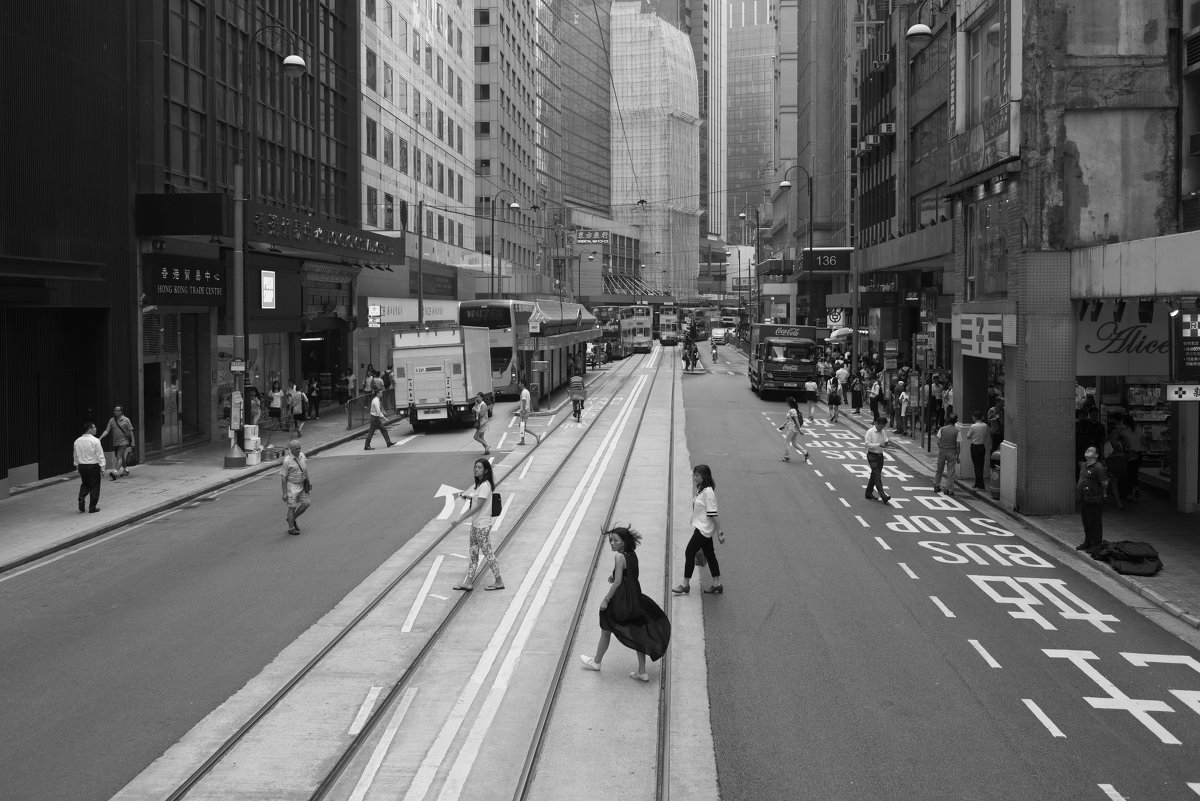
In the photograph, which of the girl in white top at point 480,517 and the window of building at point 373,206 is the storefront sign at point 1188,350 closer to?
the girl in white top at point 480,517

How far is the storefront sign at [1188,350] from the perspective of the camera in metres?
15.8

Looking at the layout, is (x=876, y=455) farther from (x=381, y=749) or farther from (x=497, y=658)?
(x=381, y=749)

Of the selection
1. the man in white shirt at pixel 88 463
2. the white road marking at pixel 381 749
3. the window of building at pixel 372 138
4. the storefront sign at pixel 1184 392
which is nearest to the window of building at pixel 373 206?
the window of building at pixel 372 138

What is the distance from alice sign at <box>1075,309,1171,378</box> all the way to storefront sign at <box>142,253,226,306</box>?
20161mm

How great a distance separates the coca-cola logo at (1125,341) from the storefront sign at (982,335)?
75.1 inches

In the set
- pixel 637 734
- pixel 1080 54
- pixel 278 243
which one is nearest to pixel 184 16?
pixel 278 243

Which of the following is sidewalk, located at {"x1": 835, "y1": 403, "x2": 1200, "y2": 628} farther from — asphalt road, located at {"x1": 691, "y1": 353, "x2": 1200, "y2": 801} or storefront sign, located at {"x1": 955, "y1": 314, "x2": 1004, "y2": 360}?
storefront sign, located at {"x1": 955, "y1": 314, "x2": 1004, "y2": 360}

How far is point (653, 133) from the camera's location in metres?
162

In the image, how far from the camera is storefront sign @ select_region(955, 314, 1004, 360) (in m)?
22.2

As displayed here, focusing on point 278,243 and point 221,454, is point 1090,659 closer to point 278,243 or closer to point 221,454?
point 221,454

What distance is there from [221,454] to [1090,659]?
919 inches

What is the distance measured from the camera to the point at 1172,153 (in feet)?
65.7

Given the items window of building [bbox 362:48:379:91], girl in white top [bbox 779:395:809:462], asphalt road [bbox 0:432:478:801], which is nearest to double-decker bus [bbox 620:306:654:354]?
window of building [bbox 362:48:379:91]

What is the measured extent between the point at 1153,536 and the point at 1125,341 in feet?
12.6
